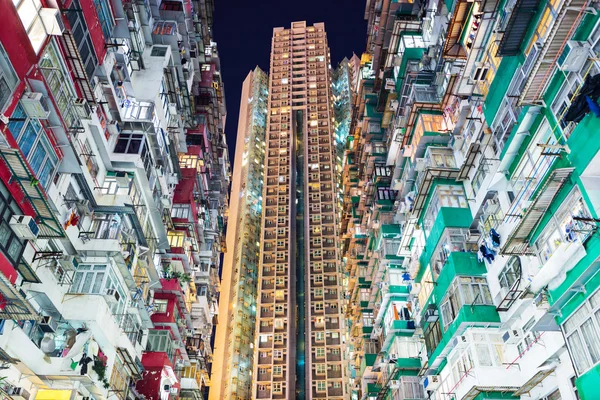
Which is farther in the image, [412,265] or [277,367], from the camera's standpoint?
[277,367]

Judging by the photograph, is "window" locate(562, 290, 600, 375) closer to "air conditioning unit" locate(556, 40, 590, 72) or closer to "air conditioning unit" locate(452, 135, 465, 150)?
"air conditioning unit" locate(556, 40, 590, 72)

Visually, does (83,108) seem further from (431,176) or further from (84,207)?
(431,176)

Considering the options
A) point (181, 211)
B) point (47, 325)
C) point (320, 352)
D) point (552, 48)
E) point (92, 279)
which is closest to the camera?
point (552, 48)

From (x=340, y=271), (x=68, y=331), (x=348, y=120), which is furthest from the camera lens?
(x=348, y=120)

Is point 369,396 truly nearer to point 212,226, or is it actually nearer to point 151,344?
point 151,344

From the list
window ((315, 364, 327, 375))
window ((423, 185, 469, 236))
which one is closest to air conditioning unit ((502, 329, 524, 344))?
window ((423, 185, 469, 236))

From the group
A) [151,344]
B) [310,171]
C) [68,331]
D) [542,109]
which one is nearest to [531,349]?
[542,109]

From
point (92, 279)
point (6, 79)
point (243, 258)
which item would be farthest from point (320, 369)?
point (6, 79)
